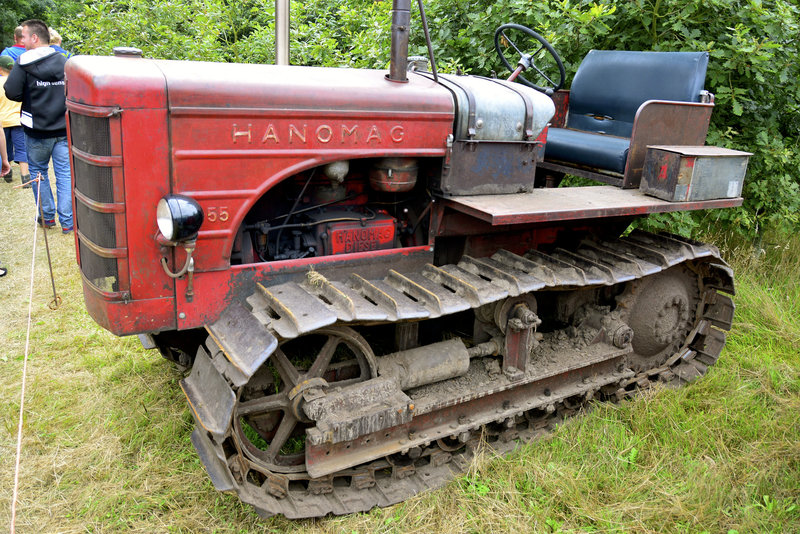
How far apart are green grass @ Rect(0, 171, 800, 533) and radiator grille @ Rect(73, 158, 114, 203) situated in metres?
1.37

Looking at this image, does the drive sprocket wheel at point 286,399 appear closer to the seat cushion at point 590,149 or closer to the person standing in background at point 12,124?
the seat cushion at point 590,149

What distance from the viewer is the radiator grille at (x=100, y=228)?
2.70 metres

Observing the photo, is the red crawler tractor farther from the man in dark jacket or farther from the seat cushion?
the man in dark jacket

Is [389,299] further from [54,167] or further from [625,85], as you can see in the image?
[54,167]

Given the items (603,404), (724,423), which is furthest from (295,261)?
(724,423)

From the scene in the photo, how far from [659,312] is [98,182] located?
3.34 meters

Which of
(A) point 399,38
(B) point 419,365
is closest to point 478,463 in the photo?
(B) point 419,365

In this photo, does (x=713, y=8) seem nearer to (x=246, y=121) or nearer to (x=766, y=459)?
(x=766, y=459)

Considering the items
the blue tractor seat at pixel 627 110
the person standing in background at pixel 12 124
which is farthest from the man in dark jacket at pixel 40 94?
the blue tractor seat at pixel 627 110

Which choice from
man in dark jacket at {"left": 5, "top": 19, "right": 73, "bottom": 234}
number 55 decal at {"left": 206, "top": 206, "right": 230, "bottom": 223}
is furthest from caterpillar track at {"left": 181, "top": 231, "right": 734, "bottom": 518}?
man in dark jacket at {"left": 5, "top": 19, "right": 73, "bottom": 234}

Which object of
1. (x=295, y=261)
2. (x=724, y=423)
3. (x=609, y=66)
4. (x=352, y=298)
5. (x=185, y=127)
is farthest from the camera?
(x=609, y=66)

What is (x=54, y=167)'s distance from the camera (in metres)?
6.57

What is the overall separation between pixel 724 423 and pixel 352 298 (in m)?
2.35

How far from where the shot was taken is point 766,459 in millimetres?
3486
